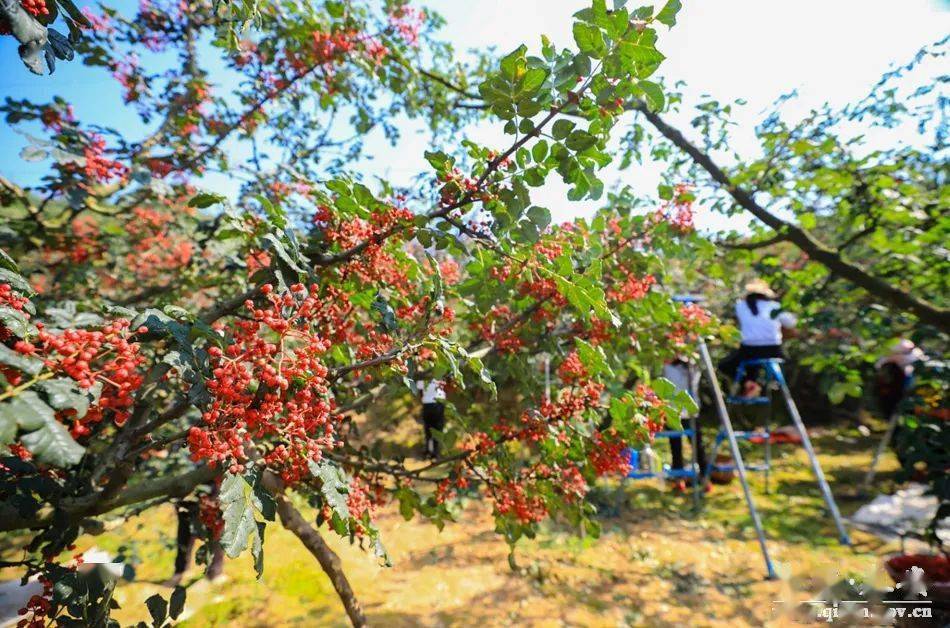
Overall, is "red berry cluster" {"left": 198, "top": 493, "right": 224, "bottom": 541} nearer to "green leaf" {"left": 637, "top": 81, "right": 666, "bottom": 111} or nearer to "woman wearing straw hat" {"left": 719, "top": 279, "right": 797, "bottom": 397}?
"green leaf" {"left": 637, "top": 81, "right": 666, "bottom": 111}

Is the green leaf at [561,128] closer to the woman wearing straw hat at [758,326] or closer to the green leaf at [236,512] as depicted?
the green leaf at [236,512]

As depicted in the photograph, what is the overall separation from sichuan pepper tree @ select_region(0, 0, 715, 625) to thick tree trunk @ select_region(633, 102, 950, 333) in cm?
170

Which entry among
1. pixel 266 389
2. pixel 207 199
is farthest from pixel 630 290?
pixel 207 199

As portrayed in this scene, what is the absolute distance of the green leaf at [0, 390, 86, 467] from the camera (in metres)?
0.87

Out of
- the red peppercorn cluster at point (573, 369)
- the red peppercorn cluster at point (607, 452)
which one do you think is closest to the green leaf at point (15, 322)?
the red peppercorn cluster at point (573, 369)

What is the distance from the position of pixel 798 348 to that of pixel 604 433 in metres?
9.77

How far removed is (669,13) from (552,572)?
444cm

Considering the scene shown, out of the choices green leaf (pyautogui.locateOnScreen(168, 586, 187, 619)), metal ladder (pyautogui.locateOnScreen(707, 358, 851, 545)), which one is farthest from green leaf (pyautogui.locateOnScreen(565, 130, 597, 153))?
metal ladder (pyautogui.locateOnScreen(707, 358, 851, 545))

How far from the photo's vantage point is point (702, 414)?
383 inches

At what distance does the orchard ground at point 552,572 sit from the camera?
3.43 metres

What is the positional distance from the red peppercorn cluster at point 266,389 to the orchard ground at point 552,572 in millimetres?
1959

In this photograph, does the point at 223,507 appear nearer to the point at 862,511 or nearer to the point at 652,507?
the point at 652,507

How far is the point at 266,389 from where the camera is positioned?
52.7 inches

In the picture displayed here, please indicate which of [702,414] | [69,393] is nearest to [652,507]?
[702,414]
